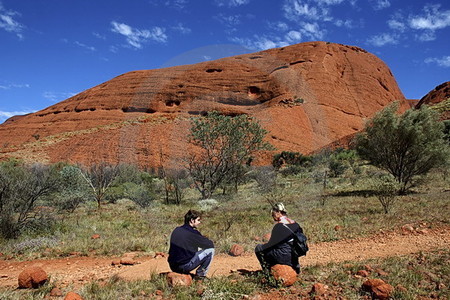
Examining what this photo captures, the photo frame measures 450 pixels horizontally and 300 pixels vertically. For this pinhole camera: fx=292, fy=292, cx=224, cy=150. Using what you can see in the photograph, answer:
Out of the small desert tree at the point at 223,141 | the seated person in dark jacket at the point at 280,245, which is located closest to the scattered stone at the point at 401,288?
the seated person in dark jacket at the point at 280,245

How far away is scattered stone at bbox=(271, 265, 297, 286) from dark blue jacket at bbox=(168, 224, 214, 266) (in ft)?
3.37

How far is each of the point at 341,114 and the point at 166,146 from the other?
112 feet

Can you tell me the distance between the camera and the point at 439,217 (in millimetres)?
7223

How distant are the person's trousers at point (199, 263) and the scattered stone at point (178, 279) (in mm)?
145

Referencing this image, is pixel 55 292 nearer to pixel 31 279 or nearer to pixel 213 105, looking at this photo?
pixel 31 279

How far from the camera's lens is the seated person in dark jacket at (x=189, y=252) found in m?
4.15

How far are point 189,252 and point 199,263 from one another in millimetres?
242

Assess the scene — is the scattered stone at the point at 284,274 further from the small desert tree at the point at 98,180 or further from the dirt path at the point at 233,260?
the small desert tree at the point at 98,180

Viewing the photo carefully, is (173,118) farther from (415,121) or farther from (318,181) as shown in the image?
(415,121)

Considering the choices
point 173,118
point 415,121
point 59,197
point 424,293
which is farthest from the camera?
point 173,118

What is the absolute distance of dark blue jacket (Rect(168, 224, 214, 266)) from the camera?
4.14 metres

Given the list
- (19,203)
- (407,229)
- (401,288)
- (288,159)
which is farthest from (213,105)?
(401,288)

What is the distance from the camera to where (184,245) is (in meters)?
4.14

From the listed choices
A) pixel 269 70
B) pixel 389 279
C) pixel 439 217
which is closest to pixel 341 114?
pixel 269 70
